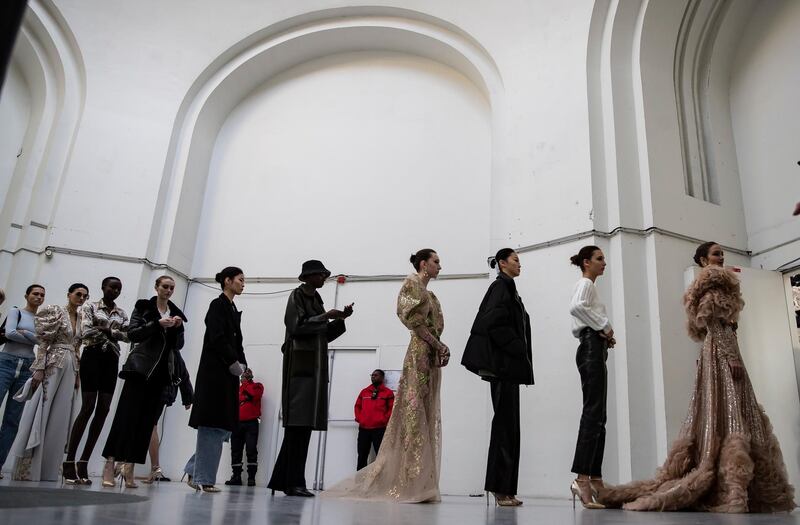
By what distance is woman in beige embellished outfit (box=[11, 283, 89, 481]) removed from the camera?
5.56 m

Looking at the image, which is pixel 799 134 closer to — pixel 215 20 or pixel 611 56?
pixel 611 56

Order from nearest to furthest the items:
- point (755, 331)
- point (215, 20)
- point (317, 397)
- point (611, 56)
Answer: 1. point (317, 397)
2. point (755, 331)
3. point (611, 56)
4. point (215, 20)

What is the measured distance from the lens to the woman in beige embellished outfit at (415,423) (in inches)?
172

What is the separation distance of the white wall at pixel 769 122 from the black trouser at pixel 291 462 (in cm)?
558

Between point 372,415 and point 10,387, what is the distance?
3869 mm

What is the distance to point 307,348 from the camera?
4449 mm

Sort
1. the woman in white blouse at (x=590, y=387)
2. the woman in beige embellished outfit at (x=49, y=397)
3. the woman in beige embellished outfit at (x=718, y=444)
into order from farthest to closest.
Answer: the woman in beige embellished outfit at (x=49, y=397) < the woman in white blouse at (x=590, y=387) < the woman in beige embellished outfit at (x=718, y=444)

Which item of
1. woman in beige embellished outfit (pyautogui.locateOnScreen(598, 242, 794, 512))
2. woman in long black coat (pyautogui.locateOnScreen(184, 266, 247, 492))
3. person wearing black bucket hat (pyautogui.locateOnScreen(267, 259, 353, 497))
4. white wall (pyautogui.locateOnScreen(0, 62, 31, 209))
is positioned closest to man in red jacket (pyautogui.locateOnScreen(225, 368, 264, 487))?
woman in long black coat (pyautogui.locateOnScreen(184, 266, 247, 492))

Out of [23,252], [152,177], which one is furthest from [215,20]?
[23,252]

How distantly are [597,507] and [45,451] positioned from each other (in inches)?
181

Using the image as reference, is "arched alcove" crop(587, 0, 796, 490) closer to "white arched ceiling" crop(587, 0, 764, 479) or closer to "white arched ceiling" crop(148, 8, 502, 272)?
"white arched ceiling" crop(587, 0, 764, 479)

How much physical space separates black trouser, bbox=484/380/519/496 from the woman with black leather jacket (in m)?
2.47

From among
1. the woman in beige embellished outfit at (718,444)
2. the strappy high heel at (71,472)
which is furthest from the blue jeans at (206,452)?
the woman in beige embellished outfit at (718,444)

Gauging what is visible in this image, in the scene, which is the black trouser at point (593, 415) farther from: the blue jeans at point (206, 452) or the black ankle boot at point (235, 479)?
the black ankle boot at point (235, 479)
